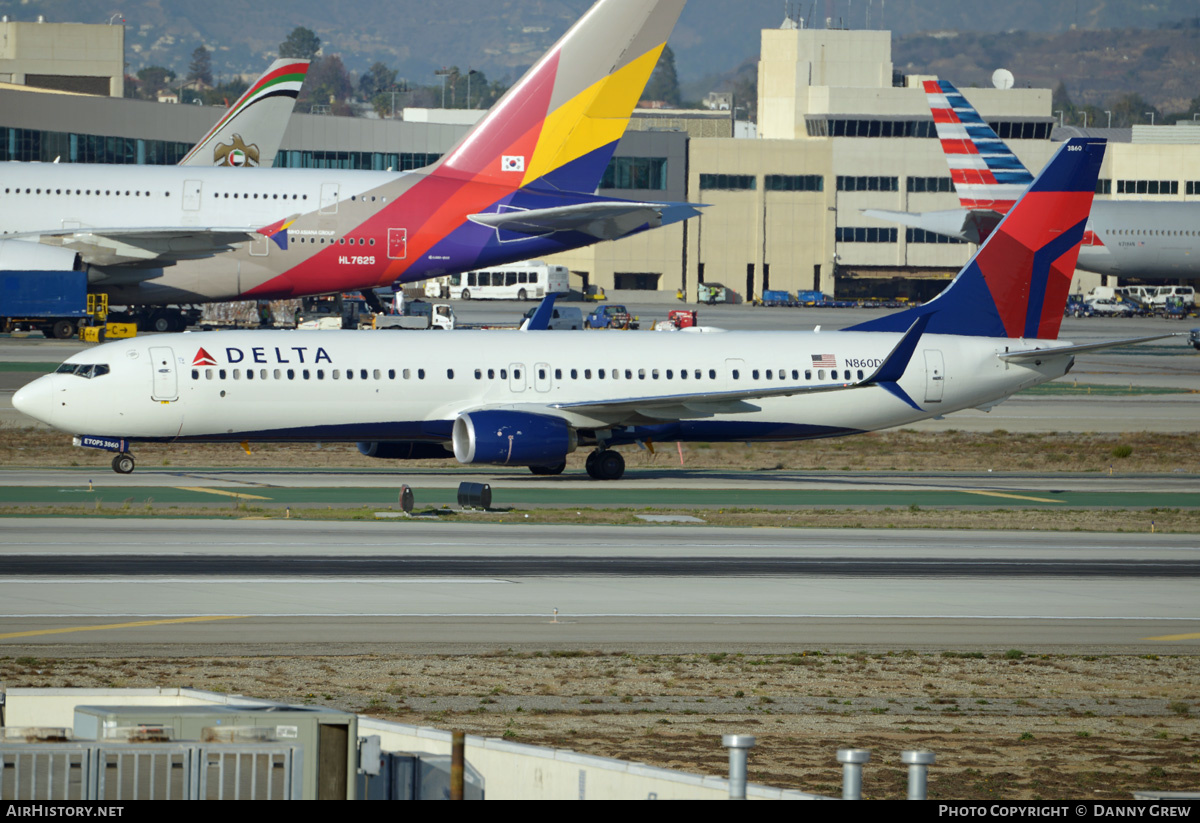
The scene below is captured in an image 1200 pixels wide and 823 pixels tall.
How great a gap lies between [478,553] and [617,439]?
14.1 m

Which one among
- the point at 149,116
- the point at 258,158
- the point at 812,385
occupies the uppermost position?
the point at 149,116

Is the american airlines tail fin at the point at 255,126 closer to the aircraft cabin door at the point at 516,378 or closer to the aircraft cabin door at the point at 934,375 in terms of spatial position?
the aircraft cabin door at the point at 516,378

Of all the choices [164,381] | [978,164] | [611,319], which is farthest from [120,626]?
[978,164]

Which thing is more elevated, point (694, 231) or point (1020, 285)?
point (694, 231)

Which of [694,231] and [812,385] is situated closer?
[812,385]

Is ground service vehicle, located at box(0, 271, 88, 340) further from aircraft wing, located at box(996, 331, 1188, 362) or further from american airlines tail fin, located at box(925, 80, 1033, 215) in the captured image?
american airlines tail fin, located at box(925, 80, 1033, 215)

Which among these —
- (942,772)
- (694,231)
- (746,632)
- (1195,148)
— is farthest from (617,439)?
(1195,148)

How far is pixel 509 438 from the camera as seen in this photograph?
4325 centimetres

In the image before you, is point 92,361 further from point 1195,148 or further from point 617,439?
point 1195,148

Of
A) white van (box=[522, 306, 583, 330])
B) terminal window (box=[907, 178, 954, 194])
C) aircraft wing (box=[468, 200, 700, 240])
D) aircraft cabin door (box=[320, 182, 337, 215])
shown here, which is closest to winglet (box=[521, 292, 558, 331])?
aircraft wing (box=[468, 200, 700, 240])

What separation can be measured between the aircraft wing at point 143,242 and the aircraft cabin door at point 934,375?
112 feet

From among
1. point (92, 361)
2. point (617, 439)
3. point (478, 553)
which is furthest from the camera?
point (617, 439)
